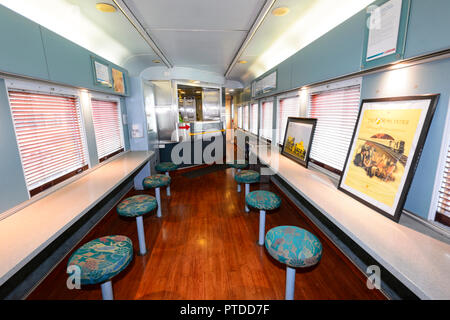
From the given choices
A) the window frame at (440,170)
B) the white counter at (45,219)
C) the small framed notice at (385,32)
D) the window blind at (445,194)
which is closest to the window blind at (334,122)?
the small framed notice at (385,32)

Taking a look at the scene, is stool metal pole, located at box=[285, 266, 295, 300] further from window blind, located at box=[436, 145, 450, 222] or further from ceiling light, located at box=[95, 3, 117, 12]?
ceiling light, located at box=[95, 3, 117, 12]

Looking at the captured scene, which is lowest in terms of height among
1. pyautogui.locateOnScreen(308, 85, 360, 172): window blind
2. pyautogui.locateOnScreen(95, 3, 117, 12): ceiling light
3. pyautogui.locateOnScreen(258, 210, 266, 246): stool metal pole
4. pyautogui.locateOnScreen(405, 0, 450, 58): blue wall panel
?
pyautogui.locateOnScreen(258, 210, 266, 246): stool metal pole

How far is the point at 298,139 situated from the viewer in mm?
2873

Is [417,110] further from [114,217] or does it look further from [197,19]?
[114,217]

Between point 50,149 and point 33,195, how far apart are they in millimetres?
512

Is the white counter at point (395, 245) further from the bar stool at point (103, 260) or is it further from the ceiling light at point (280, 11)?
the ceiling light at point (280, 11)

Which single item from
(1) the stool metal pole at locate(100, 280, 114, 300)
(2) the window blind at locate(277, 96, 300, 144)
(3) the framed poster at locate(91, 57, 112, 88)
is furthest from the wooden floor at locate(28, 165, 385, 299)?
(3) the framed poster at locate(91, 57, 112, 88)

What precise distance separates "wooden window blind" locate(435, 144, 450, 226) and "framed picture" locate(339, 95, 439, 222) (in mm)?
133

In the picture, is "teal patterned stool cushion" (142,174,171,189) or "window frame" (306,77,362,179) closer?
"window frame" (306,77,362,179)

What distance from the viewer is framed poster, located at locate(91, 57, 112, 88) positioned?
8.07ft

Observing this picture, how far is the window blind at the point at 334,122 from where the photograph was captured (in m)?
2.01

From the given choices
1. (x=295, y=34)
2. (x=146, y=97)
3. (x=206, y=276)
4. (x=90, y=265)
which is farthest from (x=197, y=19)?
(x=206, y=276)

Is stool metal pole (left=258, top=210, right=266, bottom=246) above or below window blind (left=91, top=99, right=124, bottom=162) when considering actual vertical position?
below

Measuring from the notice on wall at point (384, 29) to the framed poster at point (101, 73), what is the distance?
2.85 meters
